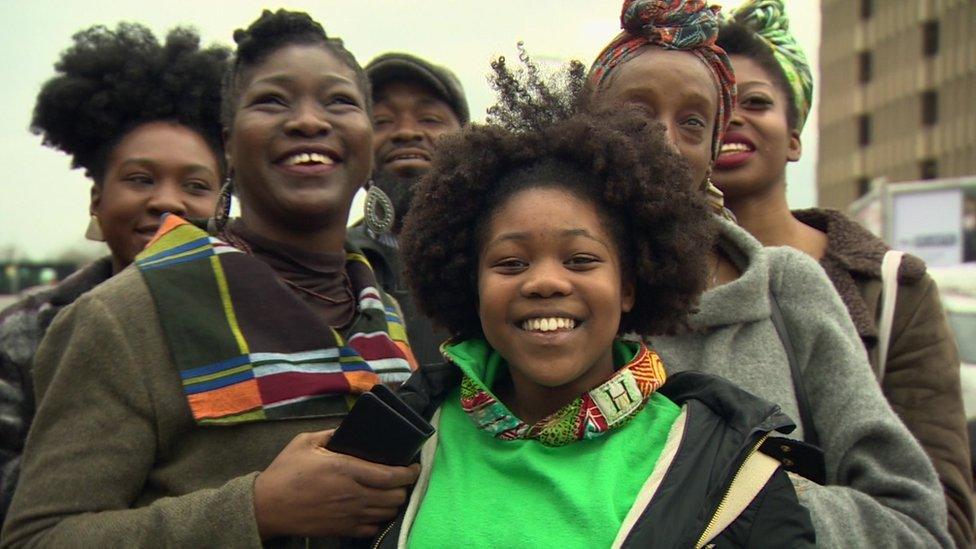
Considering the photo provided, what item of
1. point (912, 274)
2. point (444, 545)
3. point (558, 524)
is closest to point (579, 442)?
point (558, 524)

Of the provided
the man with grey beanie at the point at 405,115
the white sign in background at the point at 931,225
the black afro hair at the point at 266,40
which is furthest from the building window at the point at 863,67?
the black afro hair at the point at 266,40

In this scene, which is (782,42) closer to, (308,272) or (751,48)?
(751,48)

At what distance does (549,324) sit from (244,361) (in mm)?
724

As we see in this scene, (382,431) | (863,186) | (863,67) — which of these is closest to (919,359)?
(382,431)

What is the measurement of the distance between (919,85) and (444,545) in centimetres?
4780

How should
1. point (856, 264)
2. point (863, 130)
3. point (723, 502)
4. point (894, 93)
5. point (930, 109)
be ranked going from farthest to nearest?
point (863, 130) < point (894, 93) < point (930, 109) < point (856, 264) < point (723, 502)

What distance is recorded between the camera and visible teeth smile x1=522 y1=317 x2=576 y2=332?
234cm

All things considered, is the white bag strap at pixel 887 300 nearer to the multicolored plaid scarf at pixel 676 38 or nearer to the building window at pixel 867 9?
the multicolored plaid scarf at pixel 676 38

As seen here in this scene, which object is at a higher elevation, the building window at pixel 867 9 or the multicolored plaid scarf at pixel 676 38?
the building window at pixel 867 9

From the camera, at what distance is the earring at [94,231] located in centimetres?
384

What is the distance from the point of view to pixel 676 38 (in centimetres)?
290

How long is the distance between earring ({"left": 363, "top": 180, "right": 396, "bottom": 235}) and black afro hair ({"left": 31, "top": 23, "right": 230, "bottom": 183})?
535 mm

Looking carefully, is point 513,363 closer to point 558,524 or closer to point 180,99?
point 558,524

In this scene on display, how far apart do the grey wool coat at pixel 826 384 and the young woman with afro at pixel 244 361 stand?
817 mm
